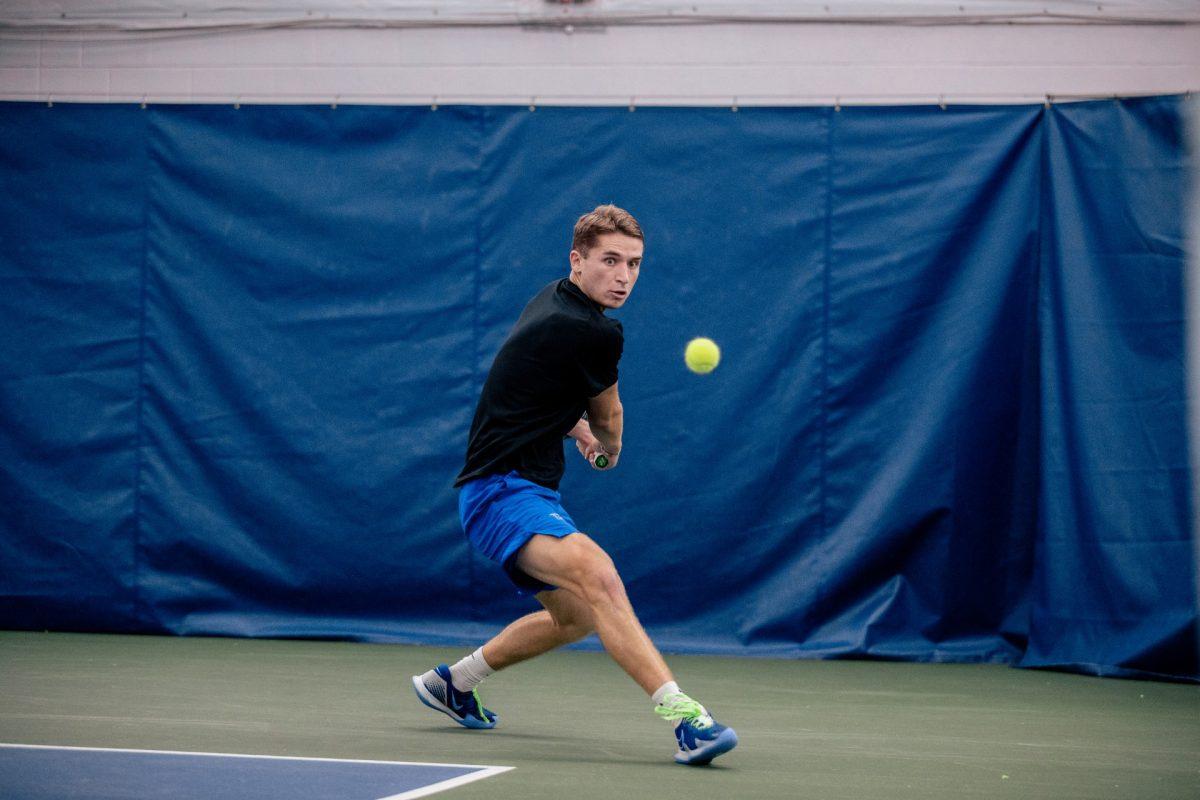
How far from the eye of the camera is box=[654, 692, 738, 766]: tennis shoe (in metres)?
3.95

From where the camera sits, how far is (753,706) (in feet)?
18.3

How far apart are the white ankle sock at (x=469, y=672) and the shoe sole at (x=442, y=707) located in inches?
3.4

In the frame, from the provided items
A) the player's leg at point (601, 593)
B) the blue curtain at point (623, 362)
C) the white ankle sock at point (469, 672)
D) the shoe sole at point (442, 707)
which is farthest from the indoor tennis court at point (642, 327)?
the player's leg at point (601, 593)

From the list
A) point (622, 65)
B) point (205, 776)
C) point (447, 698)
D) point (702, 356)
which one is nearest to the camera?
point (205, 776)

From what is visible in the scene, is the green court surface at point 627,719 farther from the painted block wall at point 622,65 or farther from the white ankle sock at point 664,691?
the painted block wall at point 622,65

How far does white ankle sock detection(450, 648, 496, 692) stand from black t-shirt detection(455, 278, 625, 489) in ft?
1.86

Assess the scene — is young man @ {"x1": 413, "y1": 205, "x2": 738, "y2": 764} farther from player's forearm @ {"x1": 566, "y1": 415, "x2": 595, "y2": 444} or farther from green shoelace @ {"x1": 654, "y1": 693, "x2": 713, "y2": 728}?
green shoelace @ {"x1": 654, "y1": 693, "x2": 713, "y2": 728}

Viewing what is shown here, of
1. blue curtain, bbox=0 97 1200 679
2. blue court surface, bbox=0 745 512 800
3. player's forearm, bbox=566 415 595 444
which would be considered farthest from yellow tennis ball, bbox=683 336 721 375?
blue court surface, bbox=0 745 512 800

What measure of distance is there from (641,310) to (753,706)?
2523mm

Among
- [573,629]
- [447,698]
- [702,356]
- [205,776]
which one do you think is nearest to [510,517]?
[573,629]

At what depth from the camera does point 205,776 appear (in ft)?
11.9

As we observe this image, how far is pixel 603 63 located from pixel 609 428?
3861 millimetres

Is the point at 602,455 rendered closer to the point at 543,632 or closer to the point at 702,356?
the point at 543,632

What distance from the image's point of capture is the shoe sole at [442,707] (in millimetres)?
4715
